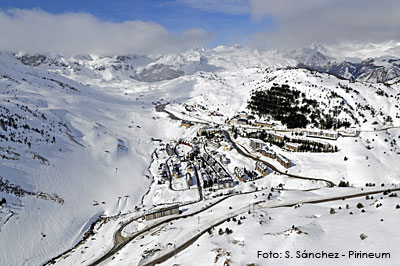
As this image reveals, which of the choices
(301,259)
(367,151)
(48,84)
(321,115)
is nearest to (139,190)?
(301,259)

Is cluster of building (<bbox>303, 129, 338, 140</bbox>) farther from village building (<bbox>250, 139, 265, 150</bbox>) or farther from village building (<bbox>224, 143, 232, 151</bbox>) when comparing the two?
village building (<bbox>224, 143, 232, 151</bbox>)

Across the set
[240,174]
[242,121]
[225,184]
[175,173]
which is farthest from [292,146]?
[242,121]

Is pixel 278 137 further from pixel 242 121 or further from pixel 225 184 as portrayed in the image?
pixel 225 184

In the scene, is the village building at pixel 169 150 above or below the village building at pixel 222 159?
above

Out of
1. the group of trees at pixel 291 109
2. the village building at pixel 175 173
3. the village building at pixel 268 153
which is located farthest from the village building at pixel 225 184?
the group of trees at pixel 291 109

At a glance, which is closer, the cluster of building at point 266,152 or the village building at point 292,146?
the cluster of building at point 266,152

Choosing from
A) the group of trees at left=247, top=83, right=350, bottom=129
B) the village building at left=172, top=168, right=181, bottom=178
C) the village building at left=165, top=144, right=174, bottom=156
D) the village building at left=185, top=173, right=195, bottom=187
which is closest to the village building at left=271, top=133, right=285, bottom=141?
the group of trees at left=247, top=83, right=350, bottom=129

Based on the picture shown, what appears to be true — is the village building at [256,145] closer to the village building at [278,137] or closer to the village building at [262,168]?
the village building at [278,137]
